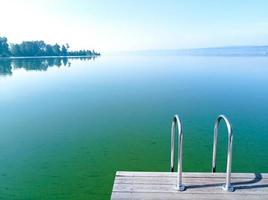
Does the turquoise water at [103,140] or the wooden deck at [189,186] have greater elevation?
the wooden deck at [189,186]

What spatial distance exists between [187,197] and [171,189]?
182mm

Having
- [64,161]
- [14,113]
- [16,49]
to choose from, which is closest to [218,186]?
[64,161]

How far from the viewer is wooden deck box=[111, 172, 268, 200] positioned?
240cm

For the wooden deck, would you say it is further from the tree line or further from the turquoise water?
the tree line

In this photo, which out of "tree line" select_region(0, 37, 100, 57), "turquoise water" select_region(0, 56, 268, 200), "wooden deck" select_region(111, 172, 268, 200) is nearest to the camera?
"wooden deck" select_region(111, 172, 268, 200)

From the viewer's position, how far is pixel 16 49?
6128 cm

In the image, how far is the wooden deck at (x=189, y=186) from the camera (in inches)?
94.4

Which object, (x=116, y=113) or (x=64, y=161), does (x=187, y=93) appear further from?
(x=64, y=161)

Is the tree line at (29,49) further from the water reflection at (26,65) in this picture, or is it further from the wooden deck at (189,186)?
the wooden deck at (189,186)

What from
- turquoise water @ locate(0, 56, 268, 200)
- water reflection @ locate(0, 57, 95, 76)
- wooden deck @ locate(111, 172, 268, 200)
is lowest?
turquoise water @ locate(0, 56, 268, 200)

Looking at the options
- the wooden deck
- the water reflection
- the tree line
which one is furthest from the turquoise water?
the tree line

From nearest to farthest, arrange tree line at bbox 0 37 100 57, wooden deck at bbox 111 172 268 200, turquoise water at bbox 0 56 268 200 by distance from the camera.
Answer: wooden deck at bbox 111 172 268 200, turquoise water at bbox 0 56 268 200, tree line at bbox 0 37 100 57

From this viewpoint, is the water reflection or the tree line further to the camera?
the tree line

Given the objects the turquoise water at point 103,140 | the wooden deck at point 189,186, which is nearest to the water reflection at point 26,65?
the turquoise water at point 103,140
